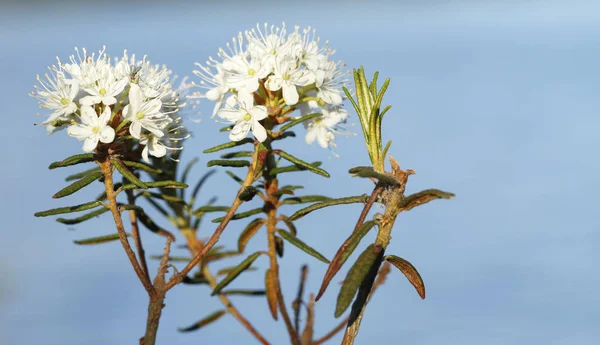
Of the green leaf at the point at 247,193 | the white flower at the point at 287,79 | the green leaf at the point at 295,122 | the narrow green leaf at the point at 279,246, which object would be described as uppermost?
the white flower at the point at 287,79

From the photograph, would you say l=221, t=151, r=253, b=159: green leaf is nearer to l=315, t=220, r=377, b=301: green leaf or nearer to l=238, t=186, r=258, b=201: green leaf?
l=238, t=186, r=258, b=201: green leaf

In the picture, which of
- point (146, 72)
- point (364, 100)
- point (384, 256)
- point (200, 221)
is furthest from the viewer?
point (200, 221)

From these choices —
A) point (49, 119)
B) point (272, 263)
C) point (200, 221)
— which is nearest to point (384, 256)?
point (272, 263)

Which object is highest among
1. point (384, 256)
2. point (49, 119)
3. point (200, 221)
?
point (200, 221)

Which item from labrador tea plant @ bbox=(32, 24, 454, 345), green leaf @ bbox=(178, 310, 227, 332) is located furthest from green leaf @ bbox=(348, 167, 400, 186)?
green leaf @ bbox=(178, 310, 227, 332)

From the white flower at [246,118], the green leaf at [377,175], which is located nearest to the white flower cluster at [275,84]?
the white flower at [246,118]

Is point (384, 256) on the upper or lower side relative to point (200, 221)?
lower

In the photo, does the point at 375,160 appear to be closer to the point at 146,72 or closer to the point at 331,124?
the point at 331,124

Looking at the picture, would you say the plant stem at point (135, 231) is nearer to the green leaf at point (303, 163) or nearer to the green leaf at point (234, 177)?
the green leaf at point (234, 177)
